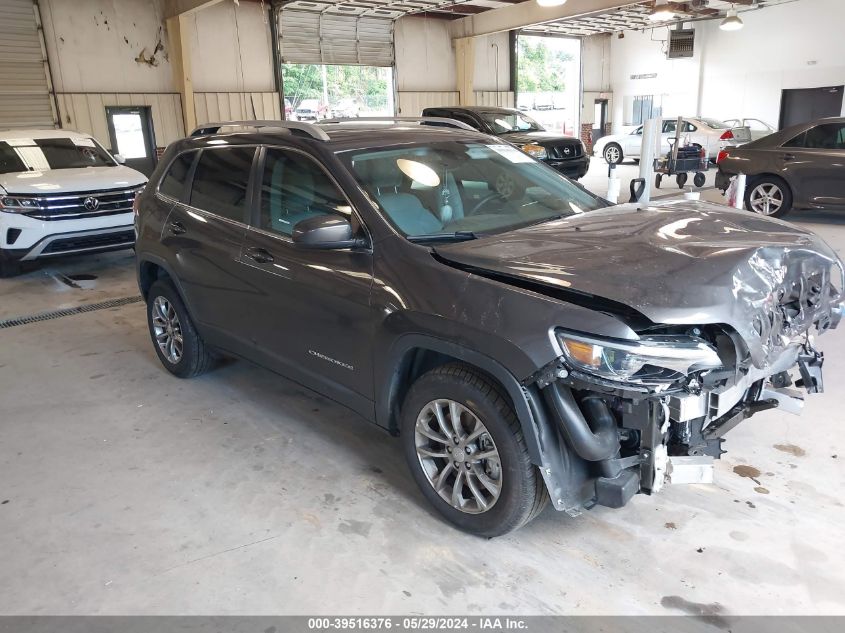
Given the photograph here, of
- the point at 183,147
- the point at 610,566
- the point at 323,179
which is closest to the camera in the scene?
the point at 610,566

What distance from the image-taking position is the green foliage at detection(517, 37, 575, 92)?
24.2m

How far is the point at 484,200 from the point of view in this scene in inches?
128

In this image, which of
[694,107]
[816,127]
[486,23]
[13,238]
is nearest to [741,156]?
[816,127]

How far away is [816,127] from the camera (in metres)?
8.73

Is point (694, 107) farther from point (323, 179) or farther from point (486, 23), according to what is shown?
point (323, 179)

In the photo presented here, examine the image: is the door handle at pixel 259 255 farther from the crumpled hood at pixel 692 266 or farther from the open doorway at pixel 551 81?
the open doorway at pixel 551 81

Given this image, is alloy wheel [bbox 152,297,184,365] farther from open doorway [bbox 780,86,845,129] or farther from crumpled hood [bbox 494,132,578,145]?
open doorway [bbox 780,86,845,129]

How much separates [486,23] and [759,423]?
17.9 m

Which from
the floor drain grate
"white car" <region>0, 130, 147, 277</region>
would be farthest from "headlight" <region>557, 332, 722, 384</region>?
"white car" <region>0, 130, 147, 277</region>

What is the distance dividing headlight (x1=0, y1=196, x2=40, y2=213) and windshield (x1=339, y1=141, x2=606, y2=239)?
18.7 feet

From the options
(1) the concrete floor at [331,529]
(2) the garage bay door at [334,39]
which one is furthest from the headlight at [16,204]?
(2) the garage bay door at [334,39]

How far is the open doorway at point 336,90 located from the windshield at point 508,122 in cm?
601

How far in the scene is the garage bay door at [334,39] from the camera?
54.2 ft

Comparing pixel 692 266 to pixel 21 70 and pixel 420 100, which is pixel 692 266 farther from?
pixel 420 100
